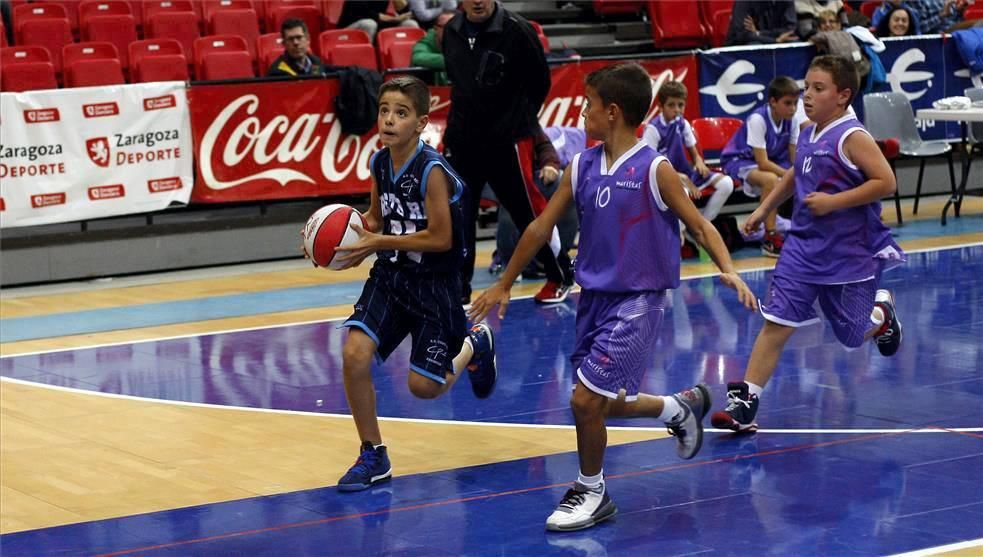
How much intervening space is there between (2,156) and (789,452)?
301 inches

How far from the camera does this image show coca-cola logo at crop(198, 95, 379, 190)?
12.8 metres

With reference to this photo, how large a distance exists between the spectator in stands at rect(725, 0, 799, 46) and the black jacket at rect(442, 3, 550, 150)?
260 inches

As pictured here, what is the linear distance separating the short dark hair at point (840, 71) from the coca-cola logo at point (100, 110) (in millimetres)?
7145

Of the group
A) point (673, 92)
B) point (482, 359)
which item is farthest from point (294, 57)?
point (482, 359)

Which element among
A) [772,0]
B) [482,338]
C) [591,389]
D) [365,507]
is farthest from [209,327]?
[772,0]

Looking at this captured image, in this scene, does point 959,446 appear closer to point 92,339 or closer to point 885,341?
point 885,341

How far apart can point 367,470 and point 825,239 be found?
2.40 meters

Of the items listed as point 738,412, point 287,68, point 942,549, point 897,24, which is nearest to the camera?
point 942,549

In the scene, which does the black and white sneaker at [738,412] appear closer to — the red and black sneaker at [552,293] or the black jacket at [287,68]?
the red and black sneaker at [552,293]

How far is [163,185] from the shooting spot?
12578 millimetres

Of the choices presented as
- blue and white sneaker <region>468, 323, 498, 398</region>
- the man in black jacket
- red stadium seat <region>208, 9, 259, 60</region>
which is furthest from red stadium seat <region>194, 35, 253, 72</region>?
blue and white sneaker <region>468, 323, 498, 398</region>

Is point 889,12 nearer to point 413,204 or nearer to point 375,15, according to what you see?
point 375,15

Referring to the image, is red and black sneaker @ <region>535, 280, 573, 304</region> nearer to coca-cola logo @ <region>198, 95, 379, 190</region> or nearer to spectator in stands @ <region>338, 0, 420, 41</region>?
coca-cola logo @ <region>198, 95, 379, 190</region>

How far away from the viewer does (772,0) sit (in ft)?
55.1
